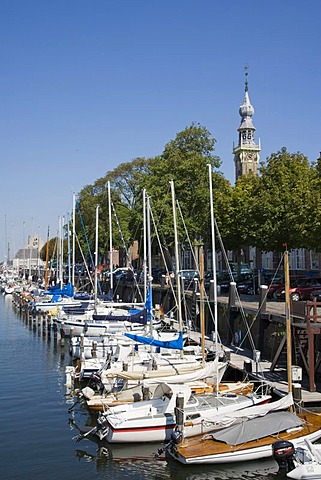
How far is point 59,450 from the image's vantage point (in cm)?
2080

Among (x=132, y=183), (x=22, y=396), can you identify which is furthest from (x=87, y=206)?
(x=22, y=396)

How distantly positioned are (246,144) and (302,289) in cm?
9089

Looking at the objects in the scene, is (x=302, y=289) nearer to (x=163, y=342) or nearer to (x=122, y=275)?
(x=163, y=342)

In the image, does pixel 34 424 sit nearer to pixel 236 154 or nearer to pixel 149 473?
pixel 149 473

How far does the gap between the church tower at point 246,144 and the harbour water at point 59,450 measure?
98495mm

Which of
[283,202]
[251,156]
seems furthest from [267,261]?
[251,156]

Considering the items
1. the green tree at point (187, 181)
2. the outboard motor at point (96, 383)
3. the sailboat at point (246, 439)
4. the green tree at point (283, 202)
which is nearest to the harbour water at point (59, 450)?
the sailboat at point (246, 439)

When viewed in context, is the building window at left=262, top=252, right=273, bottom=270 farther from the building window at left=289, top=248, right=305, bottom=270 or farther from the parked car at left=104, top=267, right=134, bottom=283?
the parked car at left=104, top=267, right=134, bottom=283

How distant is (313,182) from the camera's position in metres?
42.4

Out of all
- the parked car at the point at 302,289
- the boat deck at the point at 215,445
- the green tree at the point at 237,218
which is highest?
the green tree at the point at 237,218

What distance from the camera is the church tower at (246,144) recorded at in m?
126

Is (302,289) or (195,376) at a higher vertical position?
(302,289)

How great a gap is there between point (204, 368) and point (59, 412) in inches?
250

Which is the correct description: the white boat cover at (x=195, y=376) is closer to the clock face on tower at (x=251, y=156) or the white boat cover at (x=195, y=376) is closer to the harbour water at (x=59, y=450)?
the harbour water at (x=59, y=450)
